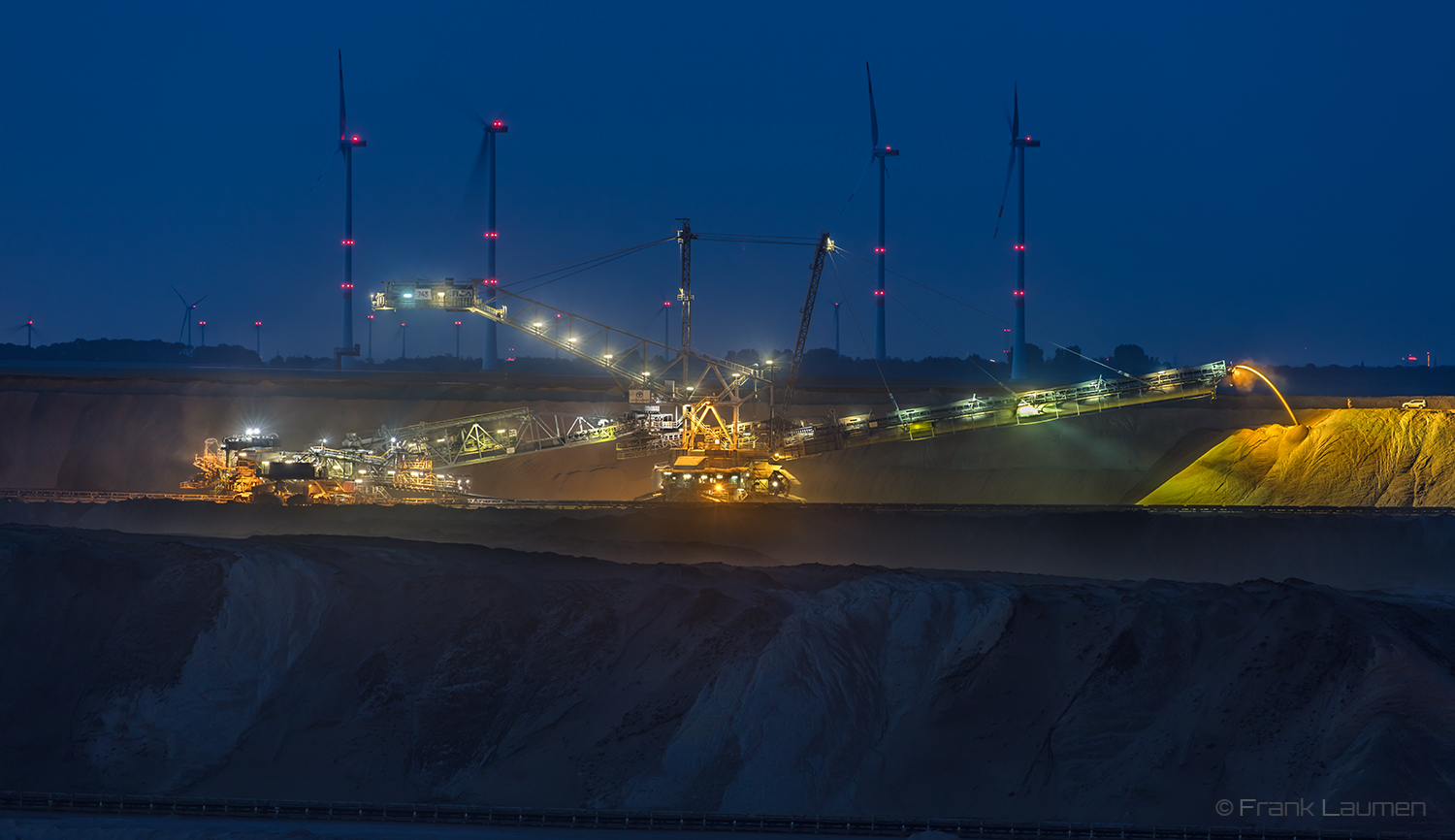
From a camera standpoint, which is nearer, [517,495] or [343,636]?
[343,636]

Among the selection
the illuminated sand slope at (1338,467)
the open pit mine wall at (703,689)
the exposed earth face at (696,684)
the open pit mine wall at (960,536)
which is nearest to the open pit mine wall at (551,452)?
the illuminated sand slope at (1338,467)

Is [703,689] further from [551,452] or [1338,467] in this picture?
[551,452]

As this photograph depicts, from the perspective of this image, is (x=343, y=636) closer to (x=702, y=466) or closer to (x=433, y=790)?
(x=433, y=790)

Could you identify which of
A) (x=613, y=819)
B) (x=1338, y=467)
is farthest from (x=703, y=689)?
(x=1338, y=467)

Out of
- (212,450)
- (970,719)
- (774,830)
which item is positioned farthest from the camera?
(212,450)

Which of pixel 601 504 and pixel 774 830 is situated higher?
pixel 601 504

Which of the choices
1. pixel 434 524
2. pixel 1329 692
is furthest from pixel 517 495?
pixel 1329 692

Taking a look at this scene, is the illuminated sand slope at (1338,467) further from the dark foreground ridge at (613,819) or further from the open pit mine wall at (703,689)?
the dark foreground ridge at (613,819)
